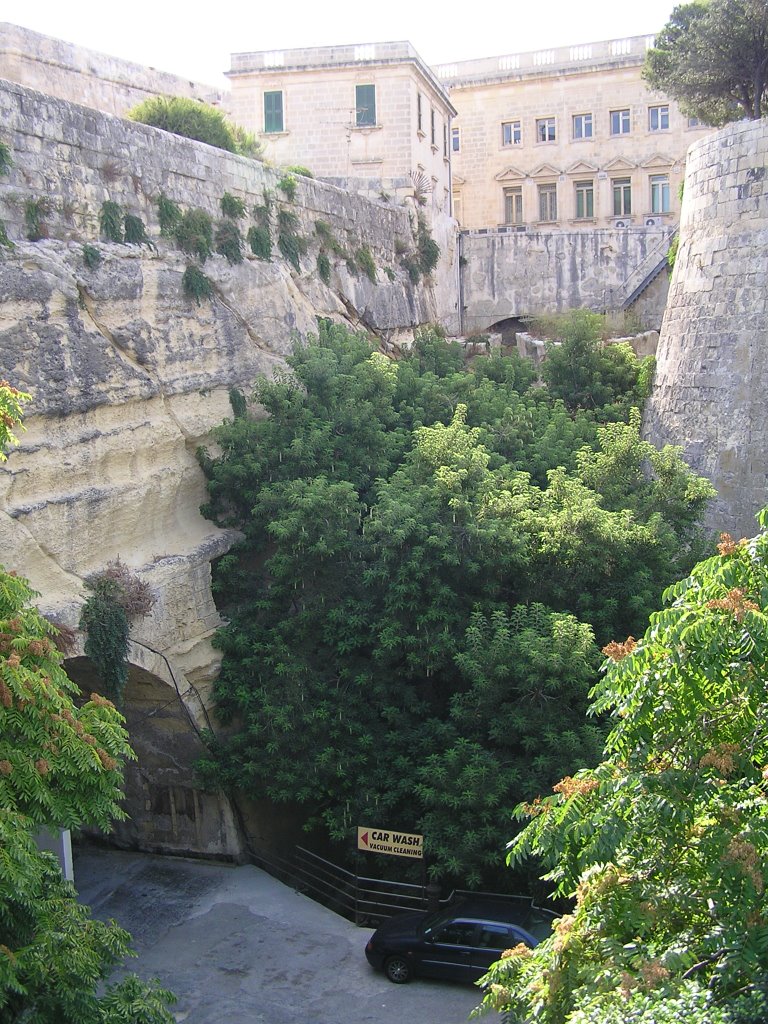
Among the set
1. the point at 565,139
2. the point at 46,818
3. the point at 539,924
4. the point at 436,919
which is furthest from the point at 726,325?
the point at 565,139

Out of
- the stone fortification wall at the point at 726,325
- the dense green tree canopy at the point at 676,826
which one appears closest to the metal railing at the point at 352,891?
the dense green tree canopy at the point at 676,826

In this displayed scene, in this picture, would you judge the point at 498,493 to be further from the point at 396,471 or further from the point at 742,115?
the point at 742,115

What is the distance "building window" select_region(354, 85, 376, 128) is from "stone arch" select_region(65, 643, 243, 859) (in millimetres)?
15516

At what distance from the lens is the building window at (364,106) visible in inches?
960

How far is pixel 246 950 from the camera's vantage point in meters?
11.6

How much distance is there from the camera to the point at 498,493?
13.3 metres

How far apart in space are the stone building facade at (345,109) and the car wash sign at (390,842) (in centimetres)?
1511

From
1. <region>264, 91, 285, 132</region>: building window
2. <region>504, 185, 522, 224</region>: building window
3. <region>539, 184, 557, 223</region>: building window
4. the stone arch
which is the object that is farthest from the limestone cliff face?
<region>539, 184, 557, 223</region>: building window

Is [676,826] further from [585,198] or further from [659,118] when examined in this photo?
[659,118]

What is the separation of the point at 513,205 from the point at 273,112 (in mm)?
11714

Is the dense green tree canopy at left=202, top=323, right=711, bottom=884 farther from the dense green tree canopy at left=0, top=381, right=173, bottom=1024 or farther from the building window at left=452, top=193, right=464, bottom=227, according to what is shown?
the building window at left=452, top=193, right=464, bottom=227

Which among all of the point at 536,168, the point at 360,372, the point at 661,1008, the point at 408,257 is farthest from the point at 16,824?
the point at 536,168

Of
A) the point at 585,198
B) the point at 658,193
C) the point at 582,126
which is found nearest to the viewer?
the point at 658,193

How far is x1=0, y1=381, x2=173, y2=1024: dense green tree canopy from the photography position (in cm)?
686
